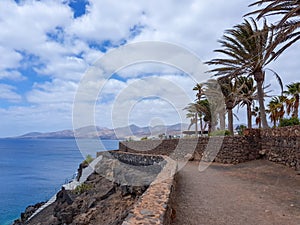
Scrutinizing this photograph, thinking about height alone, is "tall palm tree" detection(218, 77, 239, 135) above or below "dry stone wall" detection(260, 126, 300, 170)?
above

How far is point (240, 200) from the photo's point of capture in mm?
6133

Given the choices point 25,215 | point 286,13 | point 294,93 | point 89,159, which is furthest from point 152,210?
point 294,93

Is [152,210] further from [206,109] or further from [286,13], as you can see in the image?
[206,109]

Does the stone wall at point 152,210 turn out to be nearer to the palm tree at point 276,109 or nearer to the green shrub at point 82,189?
the green shrub at point 82,189

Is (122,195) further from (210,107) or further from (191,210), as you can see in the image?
(210,107)

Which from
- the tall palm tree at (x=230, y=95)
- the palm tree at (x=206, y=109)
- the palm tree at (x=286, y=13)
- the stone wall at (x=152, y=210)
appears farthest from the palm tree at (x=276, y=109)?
the stone wall at (x=152, y=210)

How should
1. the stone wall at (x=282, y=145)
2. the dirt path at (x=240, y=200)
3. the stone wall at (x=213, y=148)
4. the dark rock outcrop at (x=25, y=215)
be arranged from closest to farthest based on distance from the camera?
the dirt path at (x=240, y=200) → the stone wall at (x=282, y=145) → the stone wall at (x=213, y=148) → the dark rock outcrop at (x=25, y=215)

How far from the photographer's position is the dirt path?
15.7 feet

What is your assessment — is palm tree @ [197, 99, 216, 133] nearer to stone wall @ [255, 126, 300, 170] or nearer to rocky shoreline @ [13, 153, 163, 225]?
rocky shoreline @ [13, 153, 163, 225]

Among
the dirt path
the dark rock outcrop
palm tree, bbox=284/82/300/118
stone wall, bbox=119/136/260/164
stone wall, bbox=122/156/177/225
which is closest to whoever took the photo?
stone wall, bbox=122/156/177/225

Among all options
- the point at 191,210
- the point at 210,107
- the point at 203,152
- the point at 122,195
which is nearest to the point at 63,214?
the point at 122,195

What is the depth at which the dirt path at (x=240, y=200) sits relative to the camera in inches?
188

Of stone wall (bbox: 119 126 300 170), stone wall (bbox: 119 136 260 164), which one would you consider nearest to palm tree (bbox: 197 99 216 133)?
stone wall (bbox: 119 136 260 164)

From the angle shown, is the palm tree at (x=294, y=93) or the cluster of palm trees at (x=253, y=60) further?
the palm tree at (x=294, y=93)
